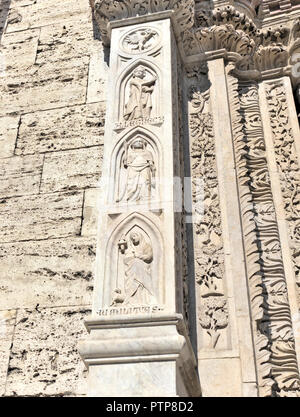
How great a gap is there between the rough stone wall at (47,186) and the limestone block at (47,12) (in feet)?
0.04

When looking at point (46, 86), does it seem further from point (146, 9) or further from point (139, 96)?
point (139, 96)

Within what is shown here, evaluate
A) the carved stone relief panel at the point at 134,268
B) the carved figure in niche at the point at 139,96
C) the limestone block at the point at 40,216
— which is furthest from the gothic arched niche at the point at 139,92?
the carved stone relief panel at the point at 134,268

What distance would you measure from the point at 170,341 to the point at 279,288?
124 centimetres

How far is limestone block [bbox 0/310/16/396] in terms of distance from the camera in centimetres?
337

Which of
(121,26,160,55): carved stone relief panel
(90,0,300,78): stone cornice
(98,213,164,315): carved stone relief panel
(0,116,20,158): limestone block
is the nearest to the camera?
(98,213,164,315): carved stone relief panel

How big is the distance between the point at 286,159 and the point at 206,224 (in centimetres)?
106

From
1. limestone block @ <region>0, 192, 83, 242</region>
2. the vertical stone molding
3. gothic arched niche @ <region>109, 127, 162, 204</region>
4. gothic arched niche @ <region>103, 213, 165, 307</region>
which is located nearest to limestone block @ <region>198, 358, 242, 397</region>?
the vertical stone molding

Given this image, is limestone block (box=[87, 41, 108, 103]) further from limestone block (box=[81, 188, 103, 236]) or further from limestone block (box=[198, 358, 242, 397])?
limestone block (box=[198, 358, 242, 397])

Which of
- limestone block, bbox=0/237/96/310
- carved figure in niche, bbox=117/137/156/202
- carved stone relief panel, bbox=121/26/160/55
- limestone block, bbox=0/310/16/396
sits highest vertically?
carved stone relief panel, bbox=121/26/160/55

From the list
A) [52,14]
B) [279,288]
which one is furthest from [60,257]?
[52,14]

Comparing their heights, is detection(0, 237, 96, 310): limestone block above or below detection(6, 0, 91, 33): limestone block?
below

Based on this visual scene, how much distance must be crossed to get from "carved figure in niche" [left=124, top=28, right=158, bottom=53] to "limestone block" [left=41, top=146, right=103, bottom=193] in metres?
0.90

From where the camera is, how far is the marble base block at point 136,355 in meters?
2.58
